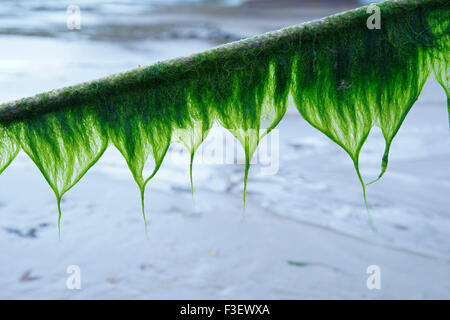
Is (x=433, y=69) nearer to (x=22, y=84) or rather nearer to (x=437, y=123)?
(x=437, y=123)

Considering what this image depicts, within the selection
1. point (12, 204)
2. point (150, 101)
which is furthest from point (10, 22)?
point (150, 101)

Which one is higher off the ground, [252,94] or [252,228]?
[252,94]

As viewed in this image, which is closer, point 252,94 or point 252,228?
point 252,94

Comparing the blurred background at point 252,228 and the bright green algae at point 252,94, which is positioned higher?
the bright green algae at point 252,94

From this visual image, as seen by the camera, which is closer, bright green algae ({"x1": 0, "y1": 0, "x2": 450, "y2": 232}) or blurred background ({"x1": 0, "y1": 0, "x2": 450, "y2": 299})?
bright green algae ({"x1": 0, "y1": 0, "x2": 450, "y2": 232})

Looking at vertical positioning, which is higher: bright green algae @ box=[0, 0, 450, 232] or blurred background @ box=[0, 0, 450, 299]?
bright green algae @ box=[0, 0, 450, 232]
